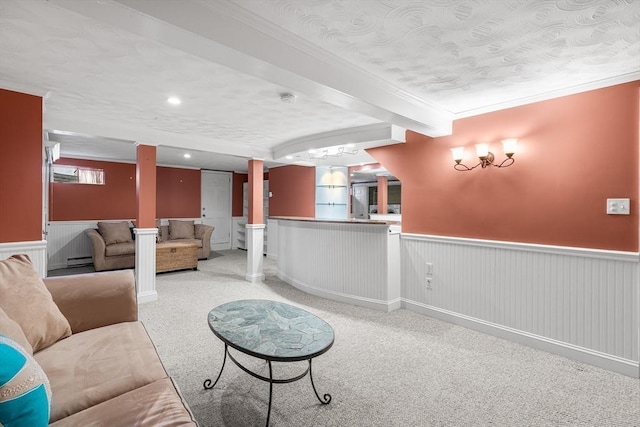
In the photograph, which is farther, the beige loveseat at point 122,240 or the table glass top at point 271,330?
the beige loveseat at point 122,240

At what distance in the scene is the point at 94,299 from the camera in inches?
81.4

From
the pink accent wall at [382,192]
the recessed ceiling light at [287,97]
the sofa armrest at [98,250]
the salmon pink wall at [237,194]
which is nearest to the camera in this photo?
the recessed ceiling light at [287,97]

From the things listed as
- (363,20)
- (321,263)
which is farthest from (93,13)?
(321,263)

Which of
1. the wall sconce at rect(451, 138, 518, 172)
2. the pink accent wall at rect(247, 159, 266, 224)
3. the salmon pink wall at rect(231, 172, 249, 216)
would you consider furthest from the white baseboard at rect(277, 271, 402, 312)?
the salmon pink wall at rect(231, 172, 249, 216)

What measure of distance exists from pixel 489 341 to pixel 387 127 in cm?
250

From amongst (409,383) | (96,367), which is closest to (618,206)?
(409,383)

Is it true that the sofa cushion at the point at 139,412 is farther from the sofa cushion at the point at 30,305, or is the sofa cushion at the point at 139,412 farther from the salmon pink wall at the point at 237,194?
the salmon pink wall at the point at 237,194

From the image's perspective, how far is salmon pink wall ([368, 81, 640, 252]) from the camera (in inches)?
96.6

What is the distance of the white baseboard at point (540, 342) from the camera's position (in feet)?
7.98

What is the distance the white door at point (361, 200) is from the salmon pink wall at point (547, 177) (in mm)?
8973

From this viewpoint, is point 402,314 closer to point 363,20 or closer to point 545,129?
point 545,129

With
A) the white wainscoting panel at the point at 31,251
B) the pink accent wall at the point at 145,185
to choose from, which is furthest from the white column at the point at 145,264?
the white wainscoting panel at the point at 31,251

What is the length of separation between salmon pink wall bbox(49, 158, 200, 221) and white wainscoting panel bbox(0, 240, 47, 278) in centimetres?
410

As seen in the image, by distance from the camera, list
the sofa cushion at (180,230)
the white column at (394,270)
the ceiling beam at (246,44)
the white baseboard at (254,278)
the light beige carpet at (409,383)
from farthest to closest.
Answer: the sofa cushion at (180,230)
the white baseboard at (254,278)
the white column at (394,270)
the light beige carpet at (409,383)
the ceiling beam at (246,44)
